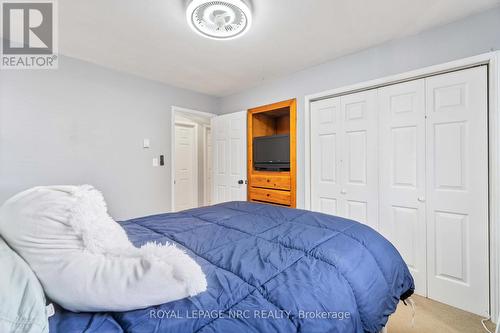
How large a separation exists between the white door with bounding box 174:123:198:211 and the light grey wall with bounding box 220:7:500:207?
2126 millimetres

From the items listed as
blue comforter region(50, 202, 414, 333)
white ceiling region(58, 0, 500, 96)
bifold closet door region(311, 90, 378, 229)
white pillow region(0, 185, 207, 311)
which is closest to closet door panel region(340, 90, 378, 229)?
bifold closet door region(311, 90, 378, 229)

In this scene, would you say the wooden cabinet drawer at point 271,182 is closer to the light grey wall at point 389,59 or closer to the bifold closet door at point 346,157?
the light grey wall at point 389,59

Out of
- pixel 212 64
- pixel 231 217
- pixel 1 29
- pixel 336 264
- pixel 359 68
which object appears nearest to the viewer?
pixel 336 264

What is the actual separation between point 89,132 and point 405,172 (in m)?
3.42

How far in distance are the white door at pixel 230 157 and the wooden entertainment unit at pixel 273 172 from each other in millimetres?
120

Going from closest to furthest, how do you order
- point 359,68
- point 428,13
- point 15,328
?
point 15,328
point 428,13
point 359,68

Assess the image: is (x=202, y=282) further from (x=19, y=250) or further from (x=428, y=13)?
(x=428, y=13)

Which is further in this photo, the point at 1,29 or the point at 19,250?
the point at 1,29

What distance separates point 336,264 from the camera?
3.28ft

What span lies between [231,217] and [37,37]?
8.19 ft

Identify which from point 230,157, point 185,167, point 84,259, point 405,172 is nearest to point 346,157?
point 405,172

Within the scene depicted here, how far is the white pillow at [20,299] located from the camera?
1.71 ft

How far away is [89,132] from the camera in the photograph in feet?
8.77

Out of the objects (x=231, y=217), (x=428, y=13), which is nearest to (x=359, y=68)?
(x=428, y=13)
